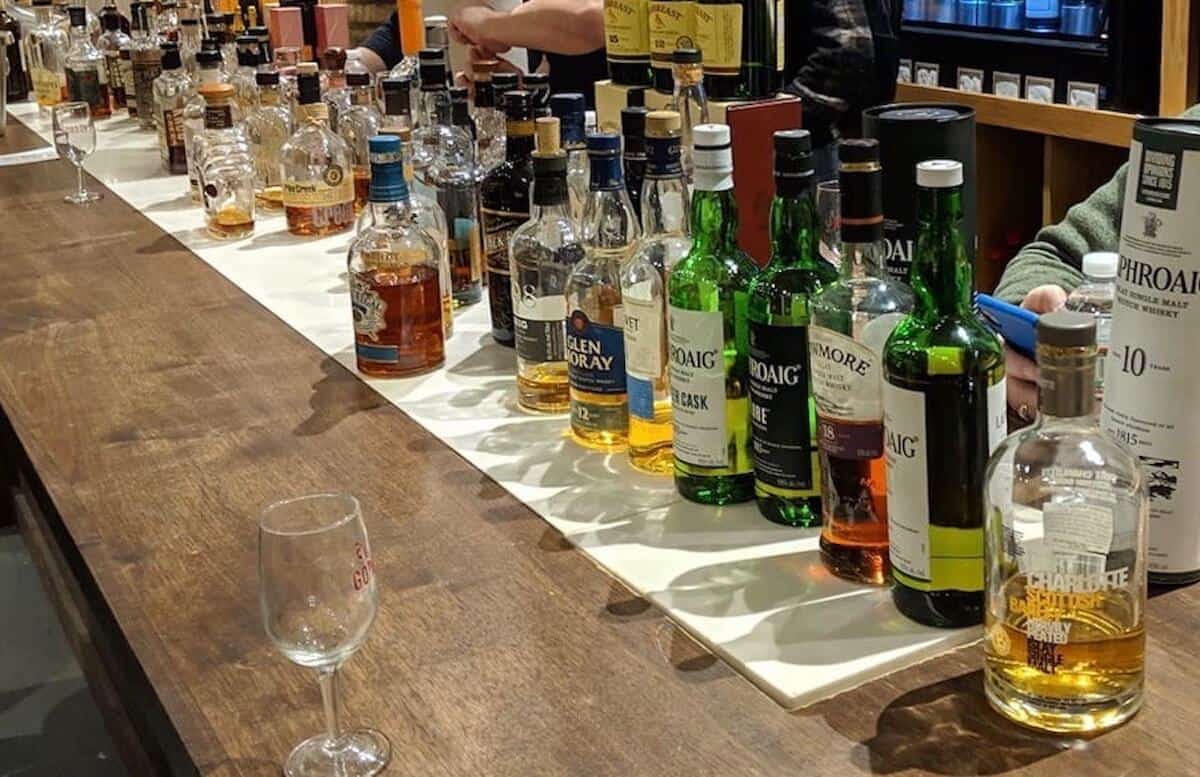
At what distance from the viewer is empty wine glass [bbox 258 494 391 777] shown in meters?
0.89

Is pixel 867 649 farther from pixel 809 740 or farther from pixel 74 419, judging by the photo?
pixel 74 419

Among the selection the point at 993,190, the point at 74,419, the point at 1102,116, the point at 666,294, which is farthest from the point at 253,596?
the point at 993,190

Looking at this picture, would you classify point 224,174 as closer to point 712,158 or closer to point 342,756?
point 712,158

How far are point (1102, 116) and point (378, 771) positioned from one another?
2.45m

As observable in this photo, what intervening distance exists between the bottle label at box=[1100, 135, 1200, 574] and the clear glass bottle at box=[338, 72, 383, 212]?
1.55 m

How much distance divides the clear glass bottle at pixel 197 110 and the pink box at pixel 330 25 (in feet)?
1.36

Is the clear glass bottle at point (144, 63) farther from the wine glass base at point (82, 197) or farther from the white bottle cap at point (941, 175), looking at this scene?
→ the white bottle cap at point (941, 175)

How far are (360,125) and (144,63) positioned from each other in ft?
4.06

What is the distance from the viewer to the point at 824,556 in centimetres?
112

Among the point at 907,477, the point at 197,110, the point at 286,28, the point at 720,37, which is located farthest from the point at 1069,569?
the point at 286,28

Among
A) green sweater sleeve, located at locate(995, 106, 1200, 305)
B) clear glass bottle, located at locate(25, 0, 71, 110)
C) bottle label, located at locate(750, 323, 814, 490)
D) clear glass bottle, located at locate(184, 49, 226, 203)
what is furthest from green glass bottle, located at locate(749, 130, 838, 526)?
clear glass bottle, located at locate(25, 0, 71, 110)

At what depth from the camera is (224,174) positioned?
2.41 m

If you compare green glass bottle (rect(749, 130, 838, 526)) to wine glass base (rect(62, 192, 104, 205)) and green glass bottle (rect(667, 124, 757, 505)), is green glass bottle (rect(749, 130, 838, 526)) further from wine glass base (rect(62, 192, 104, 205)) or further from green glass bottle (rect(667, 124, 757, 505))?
wine glass base (rect(62, 192, 104, 205))

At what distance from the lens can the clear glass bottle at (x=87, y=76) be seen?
371 cm
